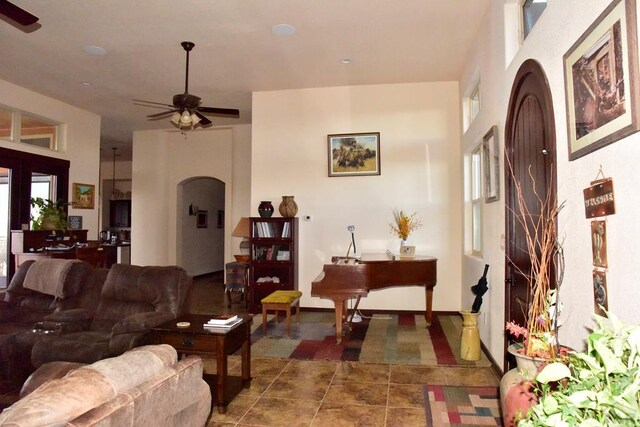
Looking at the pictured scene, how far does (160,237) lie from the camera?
9000 mm

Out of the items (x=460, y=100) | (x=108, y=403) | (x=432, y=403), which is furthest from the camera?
(x=460, y=100)

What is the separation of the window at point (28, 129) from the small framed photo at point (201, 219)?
3808 mm

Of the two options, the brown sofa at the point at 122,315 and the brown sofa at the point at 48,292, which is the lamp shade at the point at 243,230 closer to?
the brown sofa at the point at 48,292

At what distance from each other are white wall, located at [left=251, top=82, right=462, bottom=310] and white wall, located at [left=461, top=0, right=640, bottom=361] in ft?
7.10

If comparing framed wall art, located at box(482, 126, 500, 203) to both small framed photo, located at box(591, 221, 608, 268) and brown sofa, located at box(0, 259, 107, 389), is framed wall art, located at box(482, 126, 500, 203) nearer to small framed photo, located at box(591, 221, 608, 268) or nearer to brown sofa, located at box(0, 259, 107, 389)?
small framed photo, located at box(591, 221, 608, 268)

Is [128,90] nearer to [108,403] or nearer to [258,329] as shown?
[258,329]

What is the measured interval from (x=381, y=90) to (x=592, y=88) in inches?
177

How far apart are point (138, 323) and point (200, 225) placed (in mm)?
7832

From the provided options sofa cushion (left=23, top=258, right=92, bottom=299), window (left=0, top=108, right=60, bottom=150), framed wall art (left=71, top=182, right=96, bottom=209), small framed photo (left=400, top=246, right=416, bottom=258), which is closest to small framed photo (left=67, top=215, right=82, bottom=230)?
framed wall art (left=71, top=182, right=96, bottom=209)

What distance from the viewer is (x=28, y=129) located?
267 inches

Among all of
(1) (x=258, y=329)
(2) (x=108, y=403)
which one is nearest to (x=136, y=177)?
(1) (x=258, y=329)

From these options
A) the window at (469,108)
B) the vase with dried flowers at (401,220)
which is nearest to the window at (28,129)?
the vase with dried flowers at (401,220)

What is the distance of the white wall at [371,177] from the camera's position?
5992mm

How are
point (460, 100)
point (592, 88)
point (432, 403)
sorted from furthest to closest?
point (460, 100) < point (432, 403) < point (592, 88)
